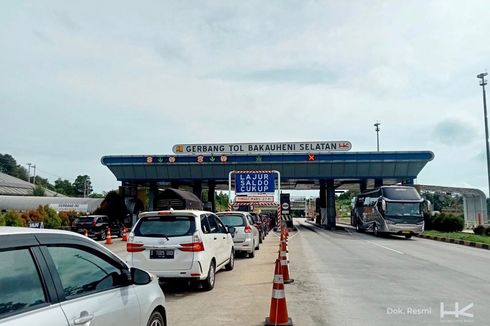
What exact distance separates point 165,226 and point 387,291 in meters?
4.79

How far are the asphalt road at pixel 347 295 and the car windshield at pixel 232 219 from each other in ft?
9.14

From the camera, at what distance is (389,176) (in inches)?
1748

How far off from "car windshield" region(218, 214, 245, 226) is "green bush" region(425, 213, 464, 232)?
891 inches

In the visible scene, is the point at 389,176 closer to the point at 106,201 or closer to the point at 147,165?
the point at 147,165

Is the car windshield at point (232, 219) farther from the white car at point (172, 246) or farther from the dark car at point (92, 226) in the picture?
the dark car at point (92, 226)

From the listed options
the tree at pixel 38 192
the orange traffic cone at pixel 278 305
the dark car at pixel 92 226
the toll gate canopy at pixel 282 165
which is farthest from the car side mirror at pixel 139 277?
the tree at pixel 38 192

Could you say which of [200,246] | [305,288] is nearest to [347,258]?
[305,288]

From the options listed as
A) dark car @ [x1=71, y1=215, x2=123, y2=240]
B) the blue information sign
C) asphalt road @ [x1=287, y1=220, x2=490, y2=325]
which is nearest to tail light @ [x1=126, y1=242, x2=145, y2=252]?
asphalt road @ [x1=287, y1=220, x2=490, y2=325]

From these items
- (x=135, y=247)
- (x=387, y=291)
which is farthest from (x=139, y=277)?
(x=387, y=291)

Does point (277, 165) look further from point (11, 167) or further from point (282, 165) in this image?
point (11, 167)

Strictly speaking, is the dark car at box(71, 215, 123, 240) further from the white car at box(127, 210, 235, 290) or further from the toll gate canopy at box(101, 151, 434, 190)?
the white car at box(127, 210, 235, 290)

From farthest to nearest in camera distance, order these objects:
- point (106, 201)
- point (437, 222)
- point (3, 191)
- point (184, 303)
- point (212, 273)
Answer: point (3, 191), point (106, 201), point (437, 222), point (212, 273), point (184, 303)

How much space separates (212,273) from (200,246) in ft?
3.39

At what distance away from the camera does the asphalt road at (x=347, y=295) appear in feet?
23.7
